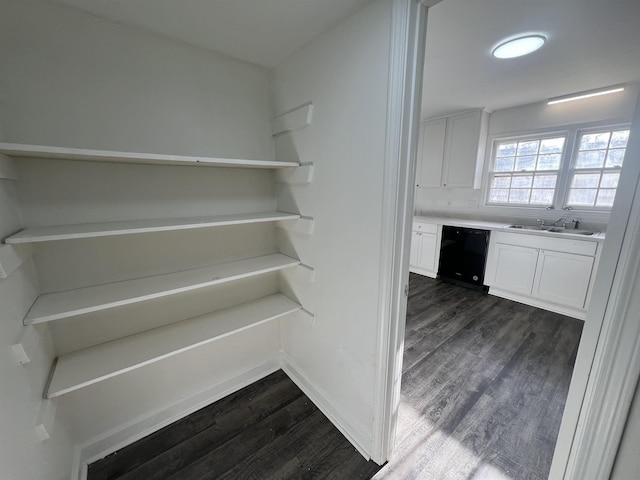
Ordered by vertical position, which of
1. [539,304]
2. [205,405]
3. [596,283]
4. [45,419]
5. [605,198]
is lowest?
[205,405]

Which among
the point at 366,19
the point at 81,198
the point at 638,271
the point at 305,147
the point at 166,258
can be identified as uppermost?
the point at 366,19

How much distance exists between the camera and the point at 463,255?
3.68 metres

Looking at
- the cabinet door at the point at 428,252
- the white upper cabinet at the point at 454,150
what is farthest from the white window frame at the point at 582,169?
the cabinet door at the point at 428,252

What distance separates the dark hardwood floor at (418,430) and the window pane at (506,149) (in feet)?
8.30

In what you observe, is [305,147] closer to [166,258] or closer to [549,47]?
[166,258]

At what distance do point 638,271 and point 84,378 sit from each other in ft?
6.73

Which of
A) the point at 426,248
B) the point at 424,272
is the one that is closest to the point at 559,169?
the point at 426,248

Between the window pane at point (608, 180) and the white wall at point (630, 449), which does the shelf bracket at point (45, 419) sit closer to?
the white wall at point (630, 449)

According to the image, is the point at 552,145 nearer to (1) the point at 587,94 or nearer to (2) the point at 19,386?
(1) the point at 587,94

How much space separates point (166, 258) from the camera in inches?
59.8

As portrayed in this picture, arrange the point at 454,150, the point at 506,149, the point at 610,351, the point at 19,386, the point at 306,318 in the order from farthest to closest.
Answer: the point at 454,150 → the point at 506,149 → the point at 306,318 → the point at 19,386 → the point at 610,351

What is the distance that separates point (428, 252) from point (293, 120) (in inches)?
127

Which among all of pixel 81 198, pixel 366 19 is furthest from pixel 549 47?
pixel 81 198

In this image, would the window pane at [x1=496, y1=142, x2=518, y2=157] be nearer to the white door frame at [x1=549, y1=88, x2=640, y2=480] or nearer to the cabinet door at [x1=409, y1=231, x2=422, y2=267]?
the cabinet door at [x1=409, y1=231, x2=422, y2=267]
